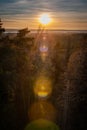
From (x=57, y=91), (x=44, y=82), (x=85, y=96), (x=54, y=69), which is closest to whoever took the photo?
(x=85, y=96)

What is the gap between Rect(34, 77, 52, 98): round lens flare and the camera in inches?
1546

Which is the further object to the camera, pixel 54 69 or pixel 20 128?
pixel 54 69

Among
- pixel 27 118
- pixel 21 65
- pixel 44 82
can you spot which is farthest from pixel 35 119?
pixel 44 82

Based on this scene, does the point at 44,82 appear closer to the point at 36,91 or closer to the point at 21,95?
the point at 36,91

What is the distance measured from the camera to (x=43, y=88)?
45406 mm

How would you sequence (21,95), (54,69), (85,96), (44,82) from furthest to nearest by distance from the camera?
1. (54,69)
2. (44,82)
3. (85,96)
4. (21,95)

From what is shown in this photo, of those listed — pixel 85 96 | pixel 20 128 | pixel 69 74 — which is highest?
pixel 69 74

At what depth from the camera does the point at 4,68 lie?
3544cm

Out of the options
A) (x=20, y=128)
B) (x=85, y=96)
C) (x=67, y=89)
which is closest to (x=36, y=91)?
(x=67, y=89)

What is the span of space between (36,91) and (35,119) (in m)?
7.31

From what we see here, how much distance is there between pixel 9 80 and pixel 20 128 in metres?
4.59

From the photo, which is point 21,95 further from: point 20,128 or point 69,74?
point 69,74

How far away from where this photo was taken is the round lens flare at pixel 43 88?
129ft

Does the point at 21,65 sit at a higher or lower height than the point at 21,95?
higher
